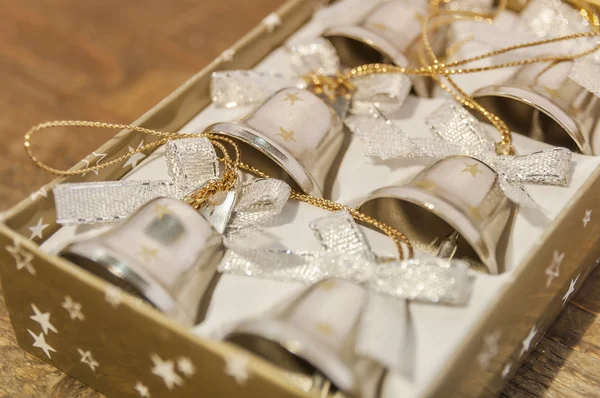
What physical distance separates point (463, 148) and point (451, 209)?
0.18m

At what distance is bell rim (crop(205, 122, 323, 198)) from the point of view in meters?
0.76

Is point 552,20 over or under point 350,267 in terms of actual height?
over

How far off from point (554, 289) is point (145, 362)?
1.41ft

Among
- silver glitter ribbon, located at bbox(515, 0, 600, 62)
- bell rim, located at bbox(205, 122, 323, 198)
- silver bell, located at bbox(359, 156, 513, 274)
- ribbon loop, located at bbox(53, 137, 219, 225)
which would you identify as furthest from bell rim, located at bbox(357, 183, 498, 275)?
silver glitter ribbon, located at bbox(515, 0, 600, 62)

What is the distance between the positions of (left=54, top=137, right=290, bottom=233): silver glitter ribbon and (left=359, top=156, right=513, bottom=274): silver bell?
0.11 metres

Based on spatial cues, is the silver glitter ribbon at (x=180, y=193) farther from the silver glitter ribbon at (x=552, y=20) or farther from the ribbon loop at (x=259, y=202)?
the silver glitter ribbon at (x=552, y=20)

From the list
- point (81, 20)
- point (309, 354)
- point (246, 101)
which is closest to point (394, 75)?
point (246, 101)

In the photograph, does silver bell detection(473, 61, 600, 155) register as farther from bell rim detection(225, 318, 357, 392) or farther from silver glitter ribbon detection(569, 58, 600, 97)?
bell rim detection(225, 318, 357, 392)

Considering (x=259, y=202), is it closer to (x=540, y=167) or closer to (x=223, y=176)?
(x=223, y=176)

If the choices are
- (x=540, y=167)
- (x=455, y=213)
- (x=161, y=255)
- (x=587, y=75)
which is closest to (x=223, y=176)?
(x=161, y=255)

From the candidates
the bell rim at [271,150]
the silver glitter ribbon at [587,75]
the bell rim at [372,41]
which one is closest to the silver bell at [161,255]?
the bell rim at [271,150]

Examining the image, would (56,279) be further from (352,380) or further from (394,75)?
(394,75)

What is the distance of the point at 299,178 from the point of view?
770mm

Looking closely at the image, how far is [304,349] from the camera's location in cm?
56
